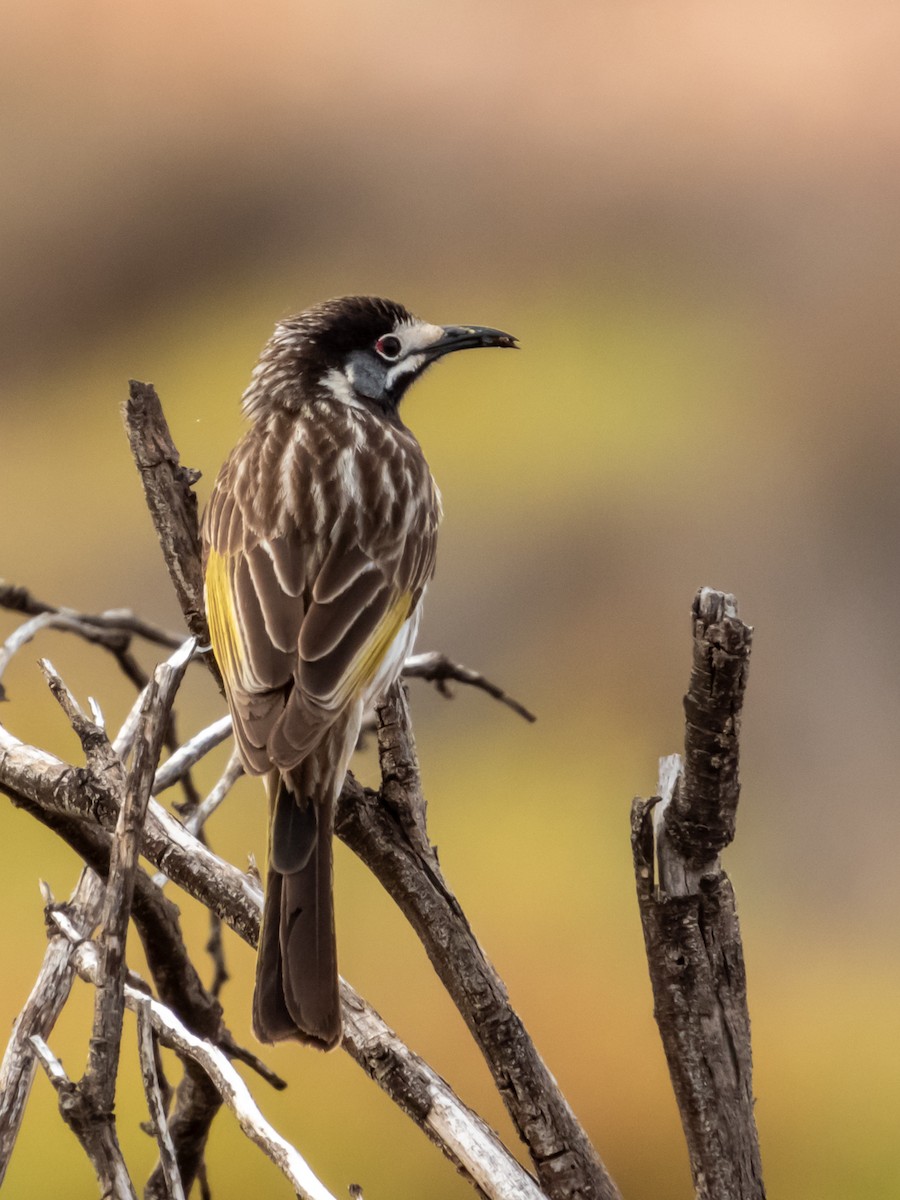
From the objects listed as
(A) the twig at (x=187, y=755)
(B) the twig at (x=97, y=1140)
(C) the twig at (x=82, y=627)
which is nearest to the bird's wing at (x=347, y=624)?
(A) the twig at (x=187, y=755)

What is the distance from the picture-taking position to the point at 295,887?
162cm

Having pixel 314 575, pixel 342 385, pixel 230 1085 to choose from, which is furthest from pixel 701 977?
pixel 342 385

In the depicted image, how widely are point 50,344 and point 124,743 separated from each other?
A: 2.13m

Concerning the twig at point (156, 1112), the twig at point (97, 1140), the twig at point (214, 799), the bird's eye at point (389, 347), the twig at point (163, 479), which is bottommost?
the twig at point (97, 1140)

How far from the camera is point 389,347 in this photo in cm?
269

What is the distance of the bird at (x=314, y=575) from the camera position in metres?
1.59

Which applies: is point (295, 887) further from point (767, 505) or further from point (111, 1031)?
point (767, 505)

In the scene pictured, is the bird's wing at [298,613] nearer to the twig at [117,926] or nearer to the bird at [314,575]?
the bird at [314,575]

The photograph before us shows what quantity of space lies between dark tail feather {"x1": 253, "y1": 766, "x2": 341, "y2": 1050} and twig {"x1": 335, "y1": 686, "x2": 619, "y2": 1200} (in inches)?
4.4

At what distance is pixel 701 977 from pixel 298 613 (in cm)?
89

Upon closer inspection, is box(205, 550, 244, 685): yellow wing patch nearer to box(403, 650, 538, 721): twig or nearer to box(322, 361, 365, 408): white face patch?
box(403, 650, 538, 721): twig

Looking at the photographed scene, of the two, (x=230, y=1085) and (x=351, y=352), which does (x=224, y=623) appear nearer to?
(x=230, y=1085)

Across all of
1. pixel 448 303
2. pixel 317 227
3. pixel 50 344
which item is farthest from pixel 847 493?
pixel 50 344

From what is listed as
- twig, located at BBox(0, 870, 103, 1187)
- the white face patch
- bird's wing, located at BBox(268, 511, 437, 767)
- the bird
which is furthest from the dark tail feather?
the white face patch
